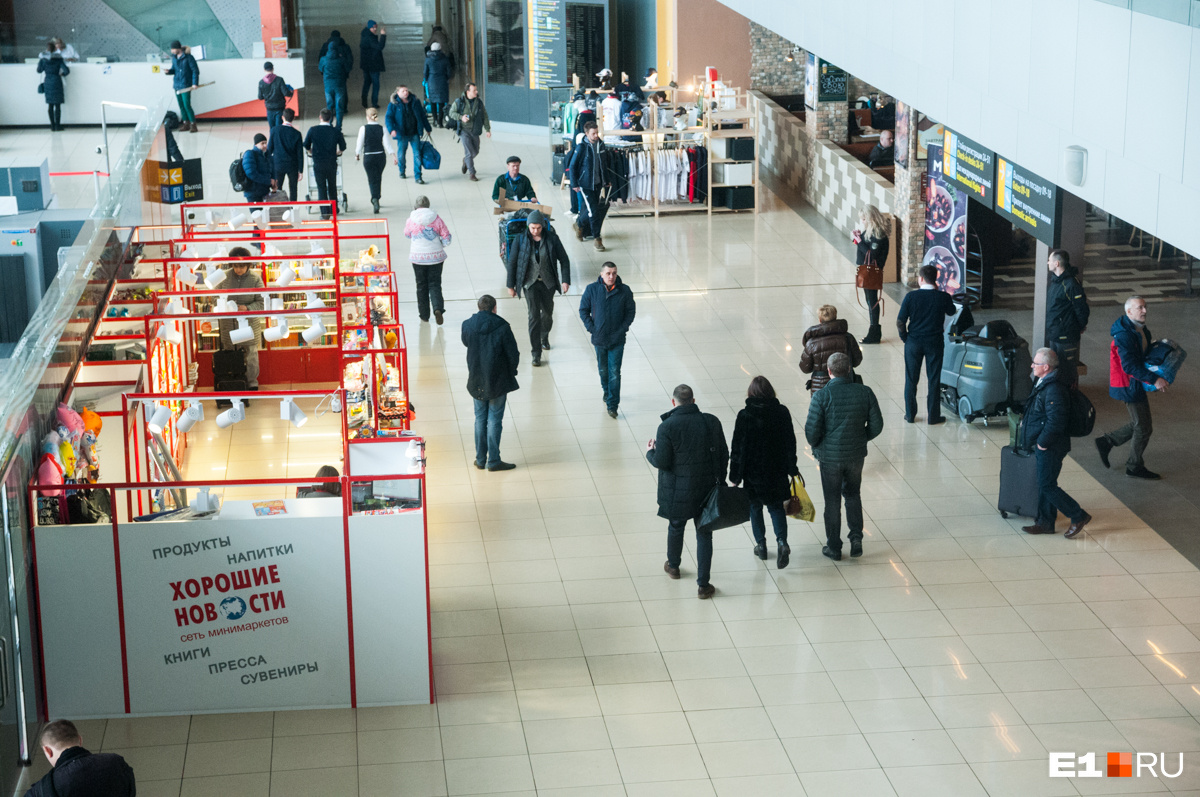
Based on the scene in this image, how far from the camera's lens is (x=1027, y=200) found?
1051cm

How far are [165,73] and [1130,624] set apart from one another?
21229mm

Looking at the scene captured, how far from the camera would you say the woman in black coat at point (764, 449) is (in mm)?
8273

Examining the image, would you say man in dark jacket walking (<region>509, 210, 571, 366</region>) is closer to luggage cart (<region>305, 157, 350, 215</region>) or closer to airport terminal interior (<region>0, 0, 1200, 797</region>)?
airport terminal interior (<region>0, 0, 1200, 797</region>)

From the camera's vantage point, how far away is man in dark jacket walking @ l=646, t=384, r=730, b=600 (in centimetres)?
799

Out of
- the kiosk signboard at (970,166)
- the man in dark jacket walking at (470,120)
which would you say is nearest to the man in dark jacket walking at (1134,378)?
the kiosk signboard at (970,166)

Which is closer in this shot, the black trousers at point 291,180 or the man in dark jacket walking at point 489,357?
the man in dark jacket walking at point 489,357

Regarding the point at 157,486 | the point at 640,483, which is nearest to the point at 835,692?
the point at 640,483

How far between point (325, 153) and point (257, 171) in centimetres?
100

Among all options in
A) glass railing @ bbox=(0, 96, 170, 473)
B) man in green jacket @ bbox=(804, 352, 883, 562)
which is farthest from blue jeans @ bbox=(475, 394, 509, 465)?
glass railing @ bbox=(0, 96, 170, 473)

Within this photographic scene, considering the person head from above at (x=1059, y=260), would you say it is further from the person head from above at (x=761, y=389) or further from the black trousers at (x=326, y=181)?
the black trousers at (x=326, y=181)

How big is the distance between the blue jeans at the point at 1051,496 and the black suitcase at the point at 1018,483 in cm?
6

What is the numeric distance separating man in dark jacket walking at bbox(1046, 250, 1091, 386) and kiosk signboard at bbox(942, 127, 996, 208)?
2.88ft

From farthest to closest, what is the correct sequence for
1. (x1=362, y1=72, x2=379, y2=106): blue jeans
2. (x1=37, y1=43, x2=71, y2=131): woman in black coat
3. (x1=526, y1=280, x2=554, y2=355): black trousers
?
1. (x1=362, y1=72, x2=379, y2=106): blue jeans
2. (x1=37, y1=43, x2=71, y2=131): woman in black coat
3. (x1=526, y1=280, x2=554, y2=355): black trousers

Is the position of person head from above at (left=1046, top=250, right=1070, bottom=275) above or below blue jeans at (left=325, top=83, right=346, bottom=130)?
below
